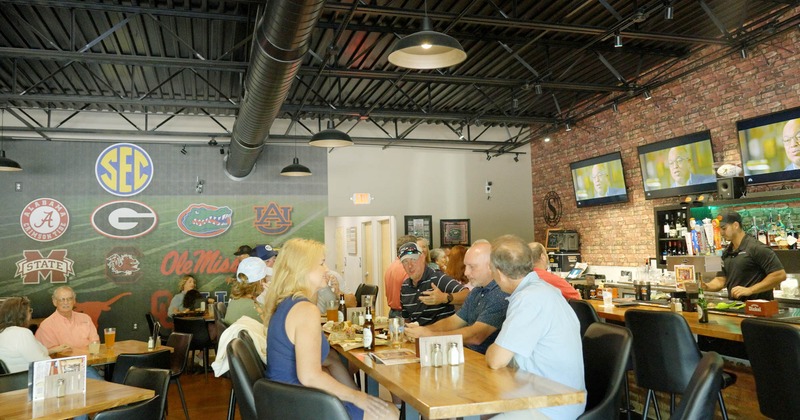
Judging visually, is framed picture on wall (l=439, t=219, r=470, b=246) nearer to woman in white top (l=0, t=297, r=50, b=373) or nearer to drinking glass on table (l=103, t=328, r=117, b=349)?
drinking glass on table (l=103, t=328, r=117, b=349)

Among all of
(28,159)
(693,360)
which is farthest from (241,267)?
(28,159)

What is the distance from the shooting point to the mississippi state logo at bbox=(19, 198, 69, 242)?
11023 mm

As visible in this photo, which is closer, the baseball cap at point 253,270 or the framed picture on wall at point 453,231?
the baseball cap at point 253,270

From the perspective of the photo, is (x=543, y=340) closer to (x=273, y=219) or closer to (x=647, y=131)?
(x=647, y=131)

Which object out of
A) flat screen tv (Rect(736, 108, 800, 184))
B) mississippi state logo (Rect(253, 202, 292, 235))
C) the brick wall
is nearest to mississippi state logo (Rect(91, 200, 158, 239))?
mississippi state logo (Rect(253, 202, 292, 235))

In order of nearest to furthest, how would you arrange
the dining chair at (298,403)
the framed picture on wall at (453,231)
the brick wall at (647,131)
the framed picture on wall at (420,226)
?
the dining chair at (298,403), the brick wall at (647,131), the framed picture on wall at (420,226), the framed picture on wall at (453,231)

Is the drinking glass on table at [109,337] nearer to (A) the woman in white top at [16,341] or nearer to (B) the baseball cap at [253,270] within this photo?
(A) the woman in white top at [16,341]

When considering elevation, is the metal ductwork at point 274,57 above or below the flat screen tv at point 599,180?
above

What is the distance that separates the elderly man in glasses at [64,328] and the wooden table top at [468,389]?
3.99 metres

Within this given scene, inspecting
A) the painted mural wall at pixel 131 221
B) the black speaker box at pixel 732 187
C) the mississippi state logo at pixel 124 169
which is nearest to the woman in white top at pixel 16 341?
the painted mural wall at pixel 131 221

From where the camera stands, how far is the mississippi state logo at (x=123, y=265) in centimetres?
1135

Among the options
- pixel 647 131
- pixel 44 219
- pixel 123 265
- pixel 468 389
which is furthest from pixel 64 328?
pixel 647 131

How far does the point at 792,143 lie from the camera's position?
7164 millimetres

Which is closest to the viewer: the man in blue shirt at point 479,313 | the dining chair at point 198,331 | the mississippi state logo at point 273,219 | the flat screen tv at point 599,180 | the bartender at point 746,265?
Answer: the man in blue shirt at point 479,313
